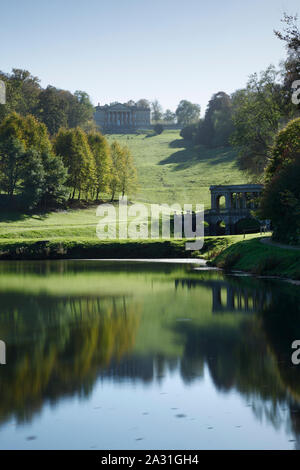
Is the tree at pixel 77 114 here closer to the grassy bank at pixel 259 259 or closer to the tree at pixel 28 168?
the tree at pixel 28 168

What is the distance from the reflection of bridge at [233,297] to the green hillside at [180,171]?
2872 inches

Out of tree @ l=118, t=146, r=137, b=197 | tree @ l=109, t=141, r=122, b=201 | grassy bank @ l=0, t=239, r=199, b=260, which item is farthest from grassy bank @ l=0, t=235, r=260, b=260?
tree @ l=118, t=146, r=137, b=197

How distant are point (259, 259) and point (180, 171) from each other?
10557cm

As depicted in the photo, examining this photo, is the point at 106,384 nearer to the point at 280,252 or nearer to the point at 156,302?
the point at 156,302

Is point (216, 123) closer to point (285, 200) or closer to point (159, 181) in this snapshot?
point (159, 181)

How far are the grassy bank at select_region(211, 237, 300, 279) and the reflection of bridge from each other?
454 centimetres

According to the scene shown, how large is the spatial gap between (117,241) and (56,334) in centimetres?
4020

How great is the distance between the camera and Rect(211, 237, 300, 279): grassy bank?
38250 mm

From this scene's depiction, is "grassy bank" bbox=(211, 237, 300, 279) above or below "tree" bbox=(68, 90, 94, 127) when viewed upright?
below

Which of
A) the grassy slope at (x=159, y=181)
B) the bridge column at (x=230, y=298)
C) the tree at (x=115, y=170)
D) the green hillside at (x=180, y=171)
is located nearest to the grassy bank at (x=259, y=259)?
the bridge column at (x=230, y=298)

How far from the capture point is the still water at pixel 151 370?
11852 mm

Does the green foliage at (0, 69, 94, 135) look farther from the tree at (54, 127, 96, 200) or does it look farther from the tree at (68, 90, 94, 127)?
the tree at (54, 127, 96, 200)

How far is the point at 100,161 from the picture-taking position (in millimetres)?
104562

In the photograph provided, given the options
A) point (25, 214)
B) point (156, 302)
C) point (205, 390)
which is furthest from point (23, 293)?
point (25, 214)
